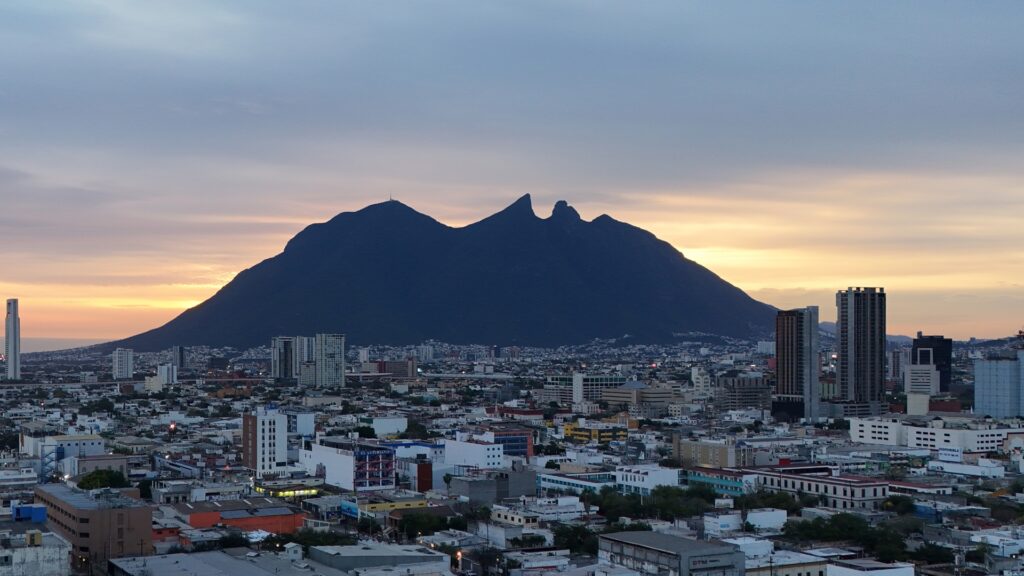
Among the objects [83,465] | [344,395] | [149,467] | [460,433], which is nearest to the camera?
[83,465]

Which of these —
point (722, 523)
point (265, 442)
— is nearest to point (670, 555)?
point (722, 523)

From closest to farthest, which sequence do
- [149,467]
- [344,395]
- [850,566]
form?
[850,566] < [149,467] < [344,395]

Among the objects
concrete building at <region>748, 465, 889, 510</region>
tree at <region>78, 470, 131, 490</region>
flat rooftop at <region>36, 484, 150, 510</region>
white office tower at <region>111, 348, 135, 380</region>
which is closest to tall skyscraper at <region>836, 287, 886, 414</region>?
concrete building at <region>748, 465, 889, 510</region>

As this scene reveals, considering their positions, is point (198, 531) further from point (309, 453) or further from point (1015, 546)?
point (1015, 546)

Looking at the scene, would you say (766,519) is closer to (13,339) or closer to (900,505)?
(900,505)

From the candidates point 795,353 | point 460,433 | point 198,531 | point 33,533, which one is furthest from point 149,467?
point 795,353
